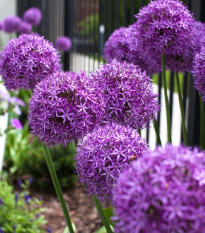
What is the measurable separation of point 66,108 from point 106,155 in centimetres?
13

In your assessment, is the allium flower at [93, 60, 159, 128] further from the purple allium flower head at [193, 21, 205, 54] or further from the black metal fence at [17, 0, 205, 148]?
Answer: the black metal fence at [17, 0, 205, 148]

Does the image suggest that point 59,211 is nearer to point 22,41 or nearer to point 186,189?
point 22,41

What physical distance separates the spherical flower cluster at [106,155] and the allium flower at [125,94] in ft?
0.31

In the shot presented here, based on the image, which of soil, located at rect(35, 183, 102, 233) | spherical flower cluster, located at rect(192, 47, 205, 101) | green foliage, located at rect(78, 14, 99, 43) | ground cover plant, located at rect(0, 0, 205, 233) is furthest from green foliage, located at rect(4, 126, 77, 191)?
spherical flower cluster, located at rect(192, 47, 205, 101)

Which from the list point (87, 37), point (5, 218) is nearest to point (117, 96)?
point (5, 218)

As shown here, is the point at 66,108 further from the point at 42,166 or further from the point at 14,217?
the point at 42,166

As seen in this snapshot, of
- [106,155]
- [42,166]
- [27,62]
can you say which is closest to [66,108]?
[106,155]

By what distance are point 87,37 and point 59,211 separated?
164 cm

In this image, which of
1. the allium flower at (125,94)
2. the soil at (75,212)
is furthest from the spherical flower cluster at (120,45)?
the soil at (75,212)

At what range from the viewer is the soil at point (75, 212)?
2311mm

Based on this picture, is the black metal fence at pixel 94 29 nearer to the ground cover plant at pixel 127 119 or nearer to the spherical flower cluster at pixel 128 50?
the spherical flower cluster at pixel 128 50

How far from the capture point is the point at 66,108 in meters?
0.69

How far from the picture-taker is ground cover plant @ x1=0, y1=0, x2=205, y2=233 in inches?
15.6

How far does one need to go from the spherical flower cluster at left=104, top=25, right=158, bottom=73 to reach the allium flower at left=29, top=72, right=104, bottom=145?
306mm
